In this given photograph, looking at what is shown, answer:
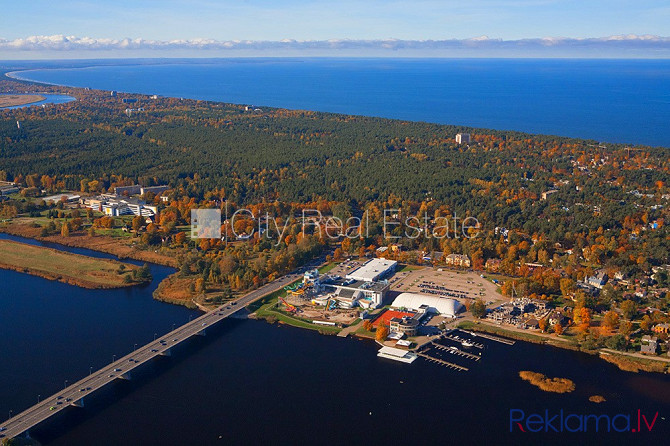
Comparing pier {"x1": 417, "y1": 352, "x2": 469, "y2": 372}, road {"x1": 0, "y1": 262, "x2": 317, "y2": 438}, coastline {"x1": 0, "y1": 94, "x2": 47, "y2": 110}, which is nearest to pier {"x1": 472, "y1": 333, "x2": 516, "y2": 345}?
pier {"x1": 417, "y1": 352, "x2": 469, "y2": 372}

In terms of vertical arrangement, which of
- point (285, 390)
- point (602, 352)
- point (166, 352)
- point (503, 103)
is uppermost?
point (503, 103)

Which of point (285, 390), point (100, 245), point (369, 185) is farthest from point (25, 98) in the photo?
point (285, 390)

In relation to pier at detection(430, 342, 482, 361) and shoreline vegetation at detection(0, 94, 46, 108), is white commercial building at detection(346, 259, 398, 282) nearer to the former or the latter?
pier at detection(430, 342, 482, 361)

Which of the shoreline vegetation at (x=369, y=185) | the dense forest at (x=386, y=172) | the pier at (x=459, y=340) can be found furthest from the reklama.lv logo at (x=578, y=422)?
the dense forest at (x=386, y=172)

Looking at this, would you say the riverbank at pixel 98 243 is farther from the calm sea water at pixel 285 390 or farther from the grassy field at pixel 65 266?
the calm sea water at pixel 285 390

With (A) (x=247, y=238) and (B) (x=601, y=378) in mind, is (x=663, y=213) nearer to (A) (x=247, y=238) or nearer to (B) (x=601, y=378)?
(B) (x=601, y=378)

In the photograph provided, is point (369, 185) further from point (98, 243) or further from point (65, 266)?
point (65, 266)
